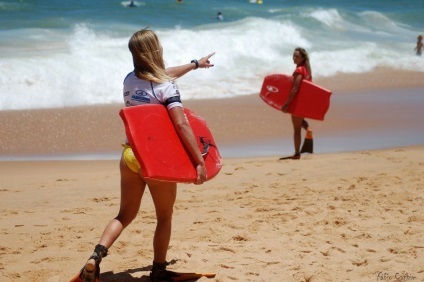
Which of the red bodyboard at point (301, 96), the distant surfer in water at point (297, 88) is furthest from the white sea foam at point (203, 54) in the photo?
the distant surfer in water at point (297, 88)

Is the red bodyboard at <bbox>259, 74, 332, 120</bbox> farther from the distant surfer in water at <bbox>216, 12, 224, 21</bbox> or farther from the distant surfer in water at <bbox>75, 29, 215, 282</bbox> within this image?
the distant surfer in water at <bbox>216, 12, 224, 21</bbox>

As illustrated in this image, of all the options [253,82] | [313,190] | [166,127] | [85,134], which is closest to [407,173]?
[313,190]

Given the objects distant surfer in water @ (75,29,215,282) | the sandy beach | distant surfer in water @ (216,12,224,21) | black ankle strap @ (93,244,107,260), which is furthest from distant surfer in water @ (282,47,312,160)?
distant surfer in water @ (216,12,224,21)

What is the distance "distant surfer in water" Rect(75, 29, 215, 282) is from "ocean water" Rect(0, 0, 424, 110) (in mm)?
9759

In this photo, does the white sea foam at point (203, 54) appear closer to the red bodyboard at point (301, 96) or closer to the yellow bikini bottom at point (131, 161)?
the red bodyboard at point (301, 96)

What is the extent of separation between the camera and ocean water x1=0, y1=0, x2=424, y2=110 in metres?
15.8

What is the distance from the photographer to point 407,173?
8.29 metres

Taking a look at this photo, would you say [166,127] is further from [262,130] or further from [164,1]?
[164,1]

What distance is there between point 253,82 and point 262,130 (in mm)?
5122

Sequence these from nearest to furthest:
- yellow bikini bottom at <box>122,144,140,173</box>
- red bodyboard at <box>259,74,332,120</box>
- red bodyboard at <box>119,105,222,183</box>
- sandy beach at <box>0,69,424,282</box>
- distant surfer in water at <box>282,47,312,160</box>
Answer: red bodyboard at <box>119,105,222,183</box> → yellow bikini bottom at <box>122,144,140,173</box> → sandy beach at <box>0,69,424,282</box> → distant surfer in water at <box>282,47,312,160</box> → red bodyboard at <box>259,74,332,120</box>

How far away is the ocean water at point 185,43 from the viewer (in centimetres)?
1576

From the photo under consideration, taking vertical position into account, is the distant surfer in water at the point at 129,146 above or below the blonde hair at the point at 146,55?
below

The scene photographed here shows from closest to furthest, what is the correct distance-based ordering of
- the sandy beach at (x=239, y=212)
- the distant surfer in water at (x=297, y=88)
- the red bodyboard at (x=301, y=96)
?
the sandy beach at (x=239, y=212) < the distant surfer in water at (x=297, y=88) < the red bodyboard at (x=301, y=96)

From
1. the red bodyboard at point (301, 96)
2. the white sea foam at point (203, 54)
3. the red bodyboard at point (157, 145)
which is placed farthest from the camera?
the white sea foam at point (203, 54)
